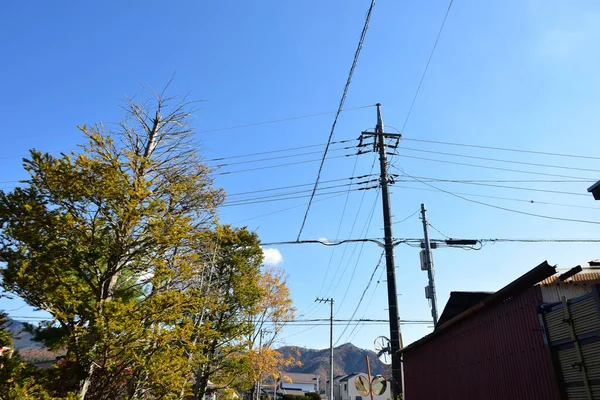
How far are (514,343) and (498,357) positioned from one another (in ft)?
1.84

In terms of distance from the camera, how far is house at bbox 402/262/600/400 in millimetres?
4781

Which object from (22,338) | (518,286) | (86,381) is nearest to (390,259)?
(518,286)

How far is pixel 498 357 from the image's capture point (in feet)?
19.4

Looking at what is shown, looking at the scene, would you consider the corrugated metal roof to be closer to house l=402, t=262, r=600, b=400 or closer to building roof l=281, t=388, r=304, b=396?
house l=402, t=262, r=600, b=400

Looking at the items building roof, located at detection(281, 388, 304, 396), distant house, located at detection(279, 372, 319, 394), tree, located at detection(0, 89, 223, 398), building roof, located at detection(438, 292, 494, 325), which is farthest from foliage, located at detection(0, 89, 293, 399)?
distant house, located at detection(279, 372, 319, 394)

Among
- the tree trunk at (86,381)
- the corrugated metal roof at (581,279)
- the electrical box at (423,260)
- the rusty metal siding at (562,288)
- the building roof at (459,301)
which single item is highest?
the electrical box at (423,260)

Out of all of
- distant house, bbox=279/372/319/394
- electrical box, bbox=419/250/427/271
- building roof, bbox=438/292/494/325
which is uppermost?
electrical box, bbox=419/250/427/271

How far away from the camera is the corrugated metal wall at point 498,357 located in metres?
5.00

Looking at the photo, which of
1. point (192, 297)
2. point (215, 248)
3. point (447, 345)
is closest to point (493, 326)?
point (447, 345)

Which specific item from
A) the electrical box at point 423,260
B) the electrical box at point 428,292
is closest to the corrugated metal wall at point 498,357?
the electrical box at point 428,292

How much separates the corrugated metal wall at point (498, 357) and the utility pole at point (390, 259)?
43.7 inches

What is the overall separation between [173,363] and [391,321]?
5.91 m

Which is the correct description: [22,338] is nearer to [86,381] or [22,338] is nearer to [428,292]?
[86,381]

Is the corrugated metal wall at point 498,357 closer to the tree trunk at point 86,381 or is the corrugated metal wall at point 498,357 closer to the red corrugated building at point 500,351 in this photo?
the red corrugated building at point 500,351
